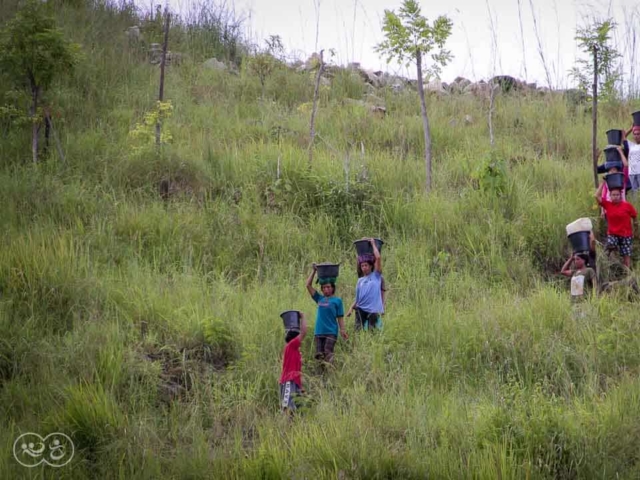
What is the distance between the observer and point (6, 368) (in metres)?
7.11

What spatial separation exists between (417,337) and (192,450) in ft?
8.90

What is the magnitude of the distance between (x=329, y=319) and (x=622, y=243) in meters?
4.06

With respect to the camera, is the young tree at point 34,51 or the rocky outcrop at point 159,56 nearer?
the young tree at point 34,51

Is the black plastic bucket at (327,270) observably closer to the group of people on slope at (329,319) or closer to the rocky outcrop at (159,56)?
the group of people on slope at (329,319)

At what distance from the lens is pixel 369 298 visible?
304 inches

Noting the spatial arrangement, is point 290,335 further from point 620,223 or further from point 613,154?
point 613,154

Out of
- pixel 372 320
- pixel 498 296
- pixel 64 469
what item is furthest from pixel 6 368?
pixel 498 296

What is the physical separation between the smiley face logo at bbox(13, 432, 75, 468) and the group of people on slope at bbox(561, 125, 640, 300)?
535 cm

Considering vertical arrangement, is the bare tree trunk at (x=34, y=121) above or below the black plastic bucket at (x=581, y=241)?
above

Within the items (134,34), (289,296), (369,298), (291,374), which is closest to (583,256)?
(369,298)

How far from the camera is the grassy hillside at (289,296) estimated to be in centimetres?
577

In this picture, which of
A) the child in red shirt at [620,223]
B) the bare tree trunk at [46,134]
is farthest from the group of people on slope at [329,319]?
the bare tree trunk at [46,134]

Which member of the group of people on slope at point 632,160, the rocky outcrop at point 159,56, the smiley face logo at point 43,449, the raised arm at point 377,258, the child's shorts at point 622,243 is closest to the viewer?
the smiley face logo at point 43,449

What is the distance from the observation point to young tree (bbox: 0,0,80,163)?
10453 mm
